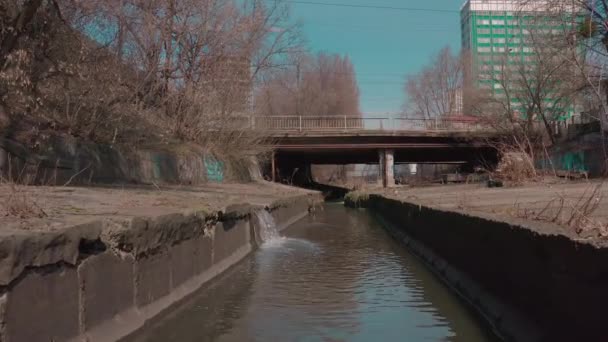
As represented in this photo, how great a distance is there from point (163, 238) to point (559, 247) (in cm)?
459

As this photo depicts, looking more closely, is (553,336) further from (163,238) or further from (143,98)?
(143,98)

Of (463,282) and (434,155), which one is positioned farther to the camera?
(434,155)

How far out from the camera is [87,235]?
5086mm

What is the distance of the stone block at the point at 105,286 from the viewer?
16.7 feet

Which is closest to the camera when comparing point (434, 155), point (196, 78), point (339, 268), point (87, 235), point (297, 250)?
point (87, 235)

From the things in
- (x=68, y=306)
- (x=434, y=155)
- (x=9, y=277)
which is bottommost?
(x=68, y=306)

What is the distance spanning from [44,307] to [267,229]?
11.6 meters

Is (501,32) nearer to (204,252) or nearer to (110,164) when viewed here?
(110,164)

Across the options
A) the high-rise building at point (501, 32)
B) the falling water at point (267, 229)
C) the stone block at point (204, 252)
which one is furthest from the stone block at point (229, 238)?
the high-rise building at point (501, 32)

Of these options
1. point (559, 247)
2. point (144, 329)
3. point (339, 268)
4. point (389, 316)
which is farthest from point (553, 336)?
point (339, 268)

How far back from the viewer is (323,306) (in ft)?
25.2

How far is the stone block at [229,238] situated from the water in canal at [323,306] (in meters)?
0.38

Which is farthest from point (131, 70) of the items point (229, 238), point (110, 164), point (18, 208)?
point (18, 208)

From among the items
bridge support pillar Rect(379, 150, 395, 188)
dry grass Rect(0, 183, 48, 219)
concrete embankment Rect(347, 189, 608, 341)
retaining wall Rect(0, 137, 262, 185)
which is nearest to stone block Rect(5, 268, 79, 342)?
dry grass Rect(0, 183, 48, 219)
